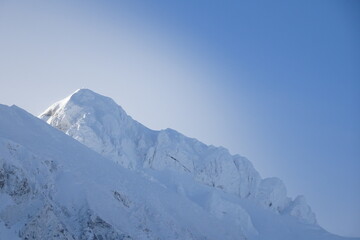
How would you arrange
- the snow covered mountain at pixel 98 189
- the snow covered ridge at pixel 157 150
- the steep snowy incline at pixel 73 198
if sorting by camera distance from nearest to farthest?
the steep snowy incline at pixel 73 198, the snow covered mountain at pixel 98 189, the snow covered ridge at pixel 157 150

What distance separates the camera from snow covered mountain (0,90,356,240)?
3856 cm

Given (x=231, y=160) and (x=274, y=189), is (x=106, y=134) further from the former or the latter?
(x=274, y=189)

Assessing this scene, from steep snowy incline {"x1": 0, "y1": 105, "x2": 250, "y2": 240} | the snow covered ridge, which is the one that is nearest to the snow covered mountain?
steep snowy incline {"x1": 0, "y1": 105, "x2": 250, "y2": 240}

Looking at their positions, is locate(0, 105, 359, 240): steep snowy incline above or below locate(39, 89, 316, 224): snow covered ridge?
below

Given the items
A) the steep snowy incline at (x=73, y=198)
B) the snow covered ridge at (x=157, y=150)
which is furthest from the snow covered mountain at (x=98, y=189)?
the snow covered ridge at (x=157, y=150)

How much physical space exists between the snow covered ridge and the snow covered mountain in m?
0.31

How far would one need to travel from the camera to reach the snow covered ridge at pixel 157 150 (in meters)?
97.1

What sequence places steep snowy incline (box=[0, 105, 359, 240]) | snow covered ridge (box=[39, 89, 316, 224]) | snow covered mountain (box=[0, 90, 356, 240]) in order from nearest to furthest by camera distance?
steep snowy incline (box=[0, 105, 359, 240]) < snow covered mountain (box=[0, 90, 356, 240]) < snow covered ridge (box=[39, 89, 316, 224])

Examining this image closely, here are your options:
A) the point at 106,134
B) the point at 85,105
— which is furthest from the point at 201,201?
the point at 85,105

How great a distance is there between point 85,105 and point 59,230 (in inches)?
2622

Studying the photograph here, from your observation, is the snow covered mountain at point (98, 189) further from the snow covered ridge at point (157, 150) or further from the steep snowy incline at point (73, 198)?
the snow covered ridge at point (157, 150)

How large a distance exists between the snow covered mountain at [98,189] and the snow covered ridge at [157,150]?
0.31 m

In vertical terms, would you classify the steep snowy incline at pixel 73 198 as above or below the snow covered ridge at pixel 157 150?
below

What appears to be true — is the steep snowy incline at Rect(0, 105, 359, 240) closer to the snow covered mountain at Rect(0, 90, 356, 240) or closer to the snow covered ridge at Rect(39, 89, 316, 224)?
the snow covered mountain at Rect(0, 90, 356, 240)
